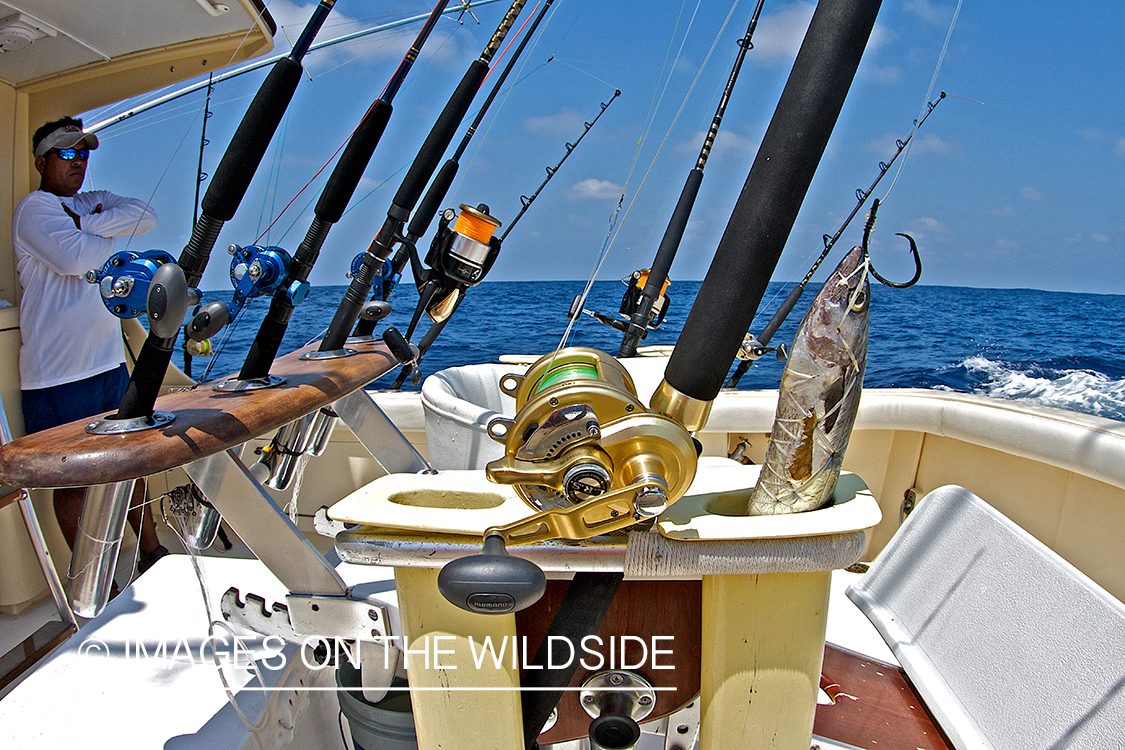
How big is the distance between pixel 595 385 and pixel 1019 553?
91 centimetres

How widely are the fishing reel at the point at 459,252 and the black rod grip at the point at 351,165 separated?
0.33 m

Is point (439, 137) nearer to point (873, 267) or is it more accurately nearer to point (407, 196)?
point (407, 196)

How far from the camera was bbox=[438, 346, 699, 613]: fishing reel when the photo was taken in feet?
2.02

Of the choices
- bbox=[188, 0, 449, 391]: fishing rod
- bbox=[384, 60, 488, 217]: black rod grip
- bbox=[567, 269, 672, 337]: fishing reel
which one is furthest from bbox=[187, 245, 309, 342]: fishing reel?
bbox=[567, 269, 672, 337]: fishing reel

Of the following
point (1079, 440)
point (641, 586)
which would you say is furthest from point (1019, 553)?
point (641, 586)

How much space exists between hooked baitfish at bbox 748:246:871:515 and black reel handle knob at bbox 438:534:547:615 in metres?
0.30

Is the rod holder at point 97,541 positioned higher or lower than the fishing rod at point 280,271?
lower

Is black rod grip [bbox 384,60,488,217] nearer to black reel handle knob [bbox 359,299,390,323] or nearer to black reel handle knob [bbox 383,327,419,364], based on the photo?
black reel handle knob [bbox 359,299,390,323]

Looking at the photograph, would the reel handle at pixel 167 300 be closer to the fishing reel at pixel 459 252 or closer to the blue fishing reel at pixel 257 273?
the blue fishing reel at pixel 257 273

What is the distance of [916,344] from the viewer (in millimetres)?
11875

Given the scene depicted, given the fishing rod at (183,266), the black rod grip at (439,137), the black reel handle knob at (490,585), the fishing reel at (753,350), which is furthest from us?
the fishing reel at (753,350)

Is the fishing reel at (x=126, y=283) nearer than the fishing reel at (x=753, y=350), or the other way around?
the fishing reel at (x=126, y=283)

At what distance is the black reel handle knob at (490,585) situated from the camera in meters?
0.57

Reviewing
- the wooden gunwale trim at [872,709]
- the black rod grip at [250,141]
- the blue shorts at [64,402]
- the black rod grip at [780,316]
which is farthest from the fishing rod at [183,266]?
the black rod grip at [780,316]
